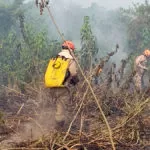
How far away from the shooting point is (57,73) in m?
5.74

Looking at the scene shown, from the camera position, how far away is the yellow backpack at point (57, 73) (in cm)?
571

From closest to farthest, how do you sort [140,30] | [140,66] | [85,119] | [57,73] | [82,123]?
[82,123] < [57,73] < [85,119] < [140,66] < [140,30]

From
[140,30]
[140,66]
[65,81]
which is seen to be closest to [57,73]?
[65,81]

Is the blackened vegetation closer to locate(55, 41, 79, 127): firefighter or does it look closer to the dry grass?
the dry grass

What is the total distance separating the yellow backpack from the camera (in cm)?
571

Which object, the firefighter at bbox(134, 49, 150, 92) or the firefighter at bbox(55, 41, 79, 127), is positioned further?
the firefighter at bbox(134, 49, 150, 92)

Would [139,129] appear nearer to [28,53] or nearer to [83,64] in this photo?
[83,64]

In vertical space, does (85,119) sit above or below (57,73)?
below

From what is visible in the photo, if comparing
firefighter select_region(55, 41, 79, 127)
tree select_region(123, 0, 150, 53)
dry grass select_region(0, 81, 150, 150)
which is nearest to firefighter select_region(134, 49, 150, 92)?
dry grass select_region(0, 81, 150, 150)

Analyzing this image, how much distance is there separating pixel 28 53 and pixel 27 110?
4.25 meters

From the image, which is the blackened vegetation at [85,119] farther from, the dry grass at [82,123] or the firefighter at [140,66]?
the firefighter at [140,66]

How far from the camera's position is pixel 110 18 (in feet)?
70.3

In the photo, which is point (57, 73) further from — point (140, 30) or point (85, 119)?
point (140, 30)

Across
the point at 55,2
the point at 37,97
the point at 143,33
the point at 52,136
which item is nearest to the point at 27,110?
the point at 37,97
